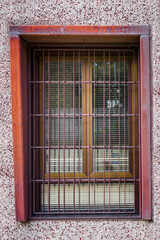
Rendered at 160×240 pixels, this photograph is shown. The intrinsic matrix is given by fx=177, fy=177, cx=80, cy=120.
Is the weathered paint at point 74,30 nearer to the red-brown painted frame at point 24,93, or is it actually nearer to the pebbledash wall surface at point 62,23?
the red-brown painted frame at point 24,93

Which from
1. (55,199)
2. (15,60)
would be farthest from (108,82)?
(55,199)

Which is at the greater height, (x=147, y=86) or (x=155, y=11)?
(x=155, y=11)

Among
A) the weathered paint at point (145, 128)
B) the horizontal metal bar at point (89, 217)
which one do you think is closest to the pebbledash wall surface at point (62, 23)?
the weathered paint at point (145, 128)

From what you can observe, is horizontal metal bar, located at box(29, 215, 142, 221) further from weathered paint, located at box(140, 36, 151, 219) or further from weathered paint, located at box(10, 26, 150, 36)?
weathered paint, located at box(10, 26, 150, 36)

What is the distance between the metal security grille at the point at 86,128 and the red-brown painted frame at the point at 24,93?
201 millimetres

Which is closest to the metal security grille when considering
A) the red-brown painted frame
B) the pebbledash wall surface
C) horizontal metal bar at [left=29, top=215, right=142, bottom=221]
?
horizontal metal bar at [left=29, top=215, right=142, bottom=221]

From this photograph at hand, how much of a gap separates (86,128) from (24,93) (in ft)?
3.57

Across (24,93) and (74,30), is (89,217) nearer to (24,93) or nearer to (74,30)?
(24,93)

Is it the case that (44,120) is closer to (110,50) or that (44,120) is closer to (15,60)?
(15,60)

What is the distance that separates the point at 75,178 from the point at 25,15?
2566 mm

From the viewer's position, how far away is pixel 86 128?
2.84 metres

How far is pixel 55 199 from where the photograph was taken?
2.85 meters

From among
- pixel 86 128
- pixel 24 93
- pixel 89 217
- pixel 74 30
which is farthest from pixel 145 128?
pixel 24 93

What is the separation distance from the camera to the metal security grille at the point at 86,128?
2.79m
